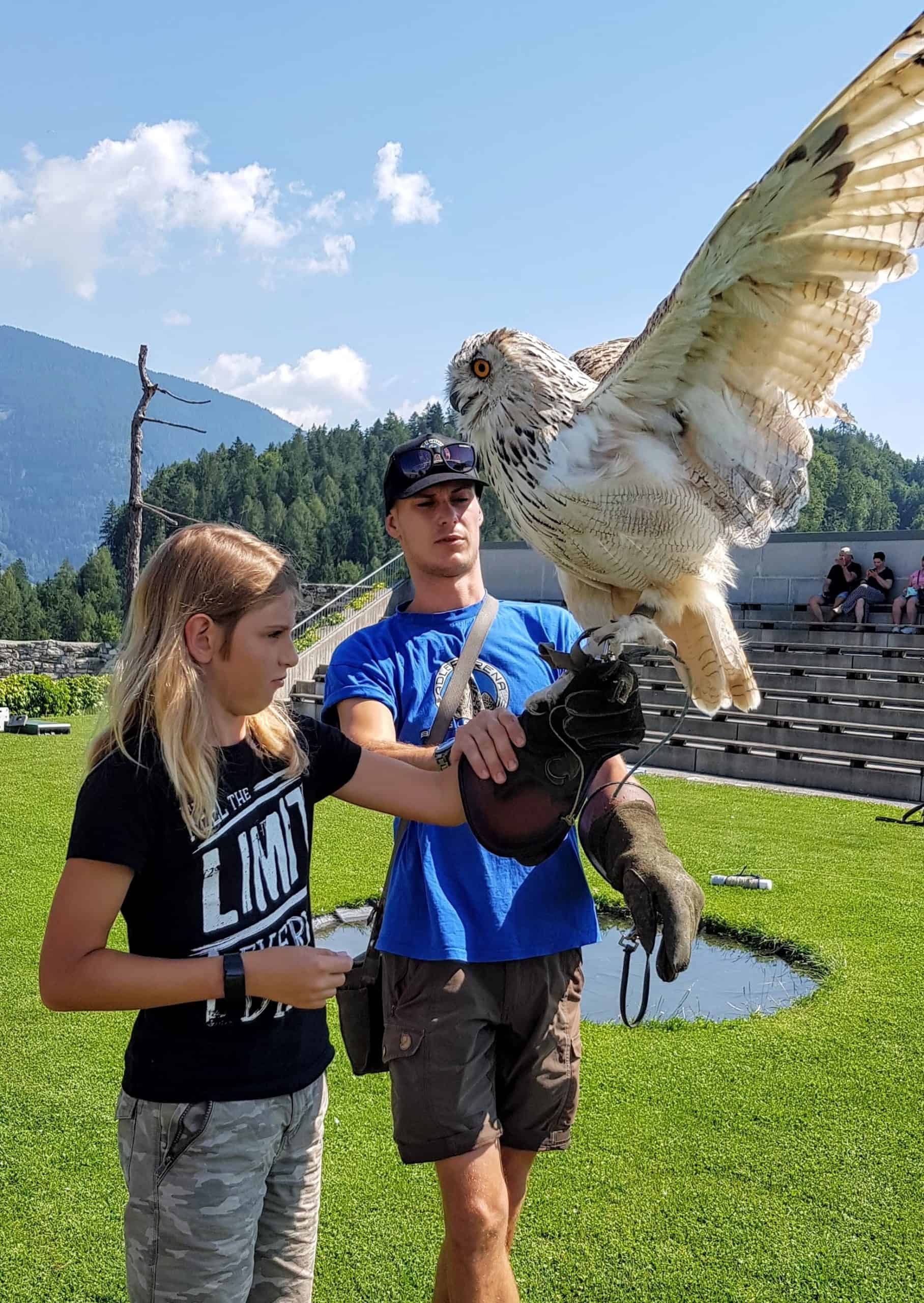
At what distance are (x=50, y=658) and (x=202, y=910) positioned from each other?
30039 mm

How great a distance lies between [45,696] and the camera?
1877 centimetres

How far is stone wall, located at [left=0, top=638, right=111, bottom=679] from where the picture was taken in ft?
95.5

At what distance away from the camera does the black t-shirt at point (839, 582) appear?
59.8 feet

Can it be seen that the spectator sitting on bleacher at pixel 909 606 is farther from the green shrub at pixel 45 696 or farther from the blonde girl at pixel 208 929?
the blonde girl at pixel 208 929

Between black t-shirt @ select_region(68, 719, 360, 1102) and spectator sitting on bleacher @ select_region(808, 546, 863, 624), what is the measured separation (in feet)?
57.7

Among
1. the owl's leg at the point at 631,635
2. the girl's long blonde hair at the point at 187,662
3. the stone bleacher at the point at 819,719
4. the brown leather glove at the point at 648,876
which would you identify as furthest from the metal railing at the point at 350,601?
the girl's long blonde hair at the point at 187,662

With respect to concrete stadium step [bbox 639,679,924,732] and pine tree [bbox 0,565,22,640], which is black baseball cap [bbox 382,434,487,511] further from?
pine tree [bbox 0,565,22,640]

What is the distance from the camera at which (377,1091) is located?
407 cm

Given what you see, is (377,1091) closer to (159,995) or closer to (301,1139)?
(301,1139)

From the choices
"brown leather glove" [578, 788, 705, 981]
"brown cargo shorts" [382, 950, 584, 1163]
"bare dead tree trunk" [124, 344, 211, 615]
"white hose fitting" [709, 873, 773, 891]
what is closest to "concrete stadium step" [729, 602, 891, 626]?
"bare dead tree trunk" [124, 344, 211, 615]

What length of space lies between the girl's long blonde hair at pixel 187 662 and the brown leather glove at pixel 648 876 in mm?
825

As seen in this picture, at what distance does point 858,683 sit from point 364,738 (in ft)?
45.6

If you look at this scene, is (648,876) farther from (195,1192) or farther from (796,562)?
(796,562)

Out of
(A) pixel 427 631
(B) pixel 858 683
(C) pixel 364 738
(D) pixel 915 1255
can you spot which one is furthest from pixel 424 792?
(B) pixel 858 683
